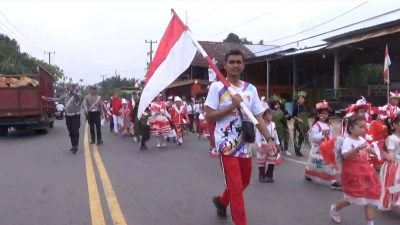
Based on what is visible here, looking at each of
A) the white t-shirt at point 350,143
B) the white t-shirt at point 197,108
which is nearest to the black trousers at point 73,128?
the white t-shirt at point 197,108

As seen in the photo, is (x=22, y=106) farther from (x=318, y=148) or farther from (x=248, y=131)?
(x=248, y=131)

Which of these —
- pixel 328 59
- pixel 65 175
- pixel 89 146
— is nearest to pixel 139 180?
pixel 65 175

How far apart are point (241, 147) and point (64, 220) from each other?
8.09ft

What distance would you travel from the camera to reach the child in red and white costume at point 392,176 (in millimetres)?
6043

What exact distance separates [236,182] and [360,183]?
1.64 m

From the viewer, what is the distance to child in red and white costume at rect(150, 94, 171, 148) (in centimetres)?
1489

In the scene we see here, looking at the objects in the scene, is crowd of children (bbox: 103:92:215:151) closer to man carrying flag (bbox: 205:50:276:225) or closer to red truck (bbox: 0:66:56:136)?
red truck (bbox: 0:66:56:136)

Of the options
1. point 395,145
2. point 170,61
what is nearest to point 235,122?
point 170,61

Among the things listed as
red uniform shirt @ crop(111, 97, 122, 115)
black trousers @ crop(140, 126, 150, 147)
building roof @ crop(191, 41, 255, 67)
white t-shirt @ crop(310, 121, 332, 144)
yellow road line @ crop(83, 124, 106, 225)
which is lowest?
yellow road line @ crop(83, 124, 106, 225)

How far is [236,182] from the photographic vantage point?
500cm

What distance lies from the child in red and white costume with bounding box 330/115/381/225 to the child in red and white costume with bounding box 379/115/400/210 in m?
0.25

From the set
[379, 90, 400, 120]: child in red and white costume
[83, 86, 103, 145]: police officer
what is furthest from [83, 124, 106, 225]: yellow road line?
[379, 90, 400, 120]: child in red and white costume

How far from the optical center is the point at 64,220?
607cm

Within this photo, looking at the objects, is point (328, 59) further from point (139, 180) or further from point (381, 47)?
point (139, 180)
